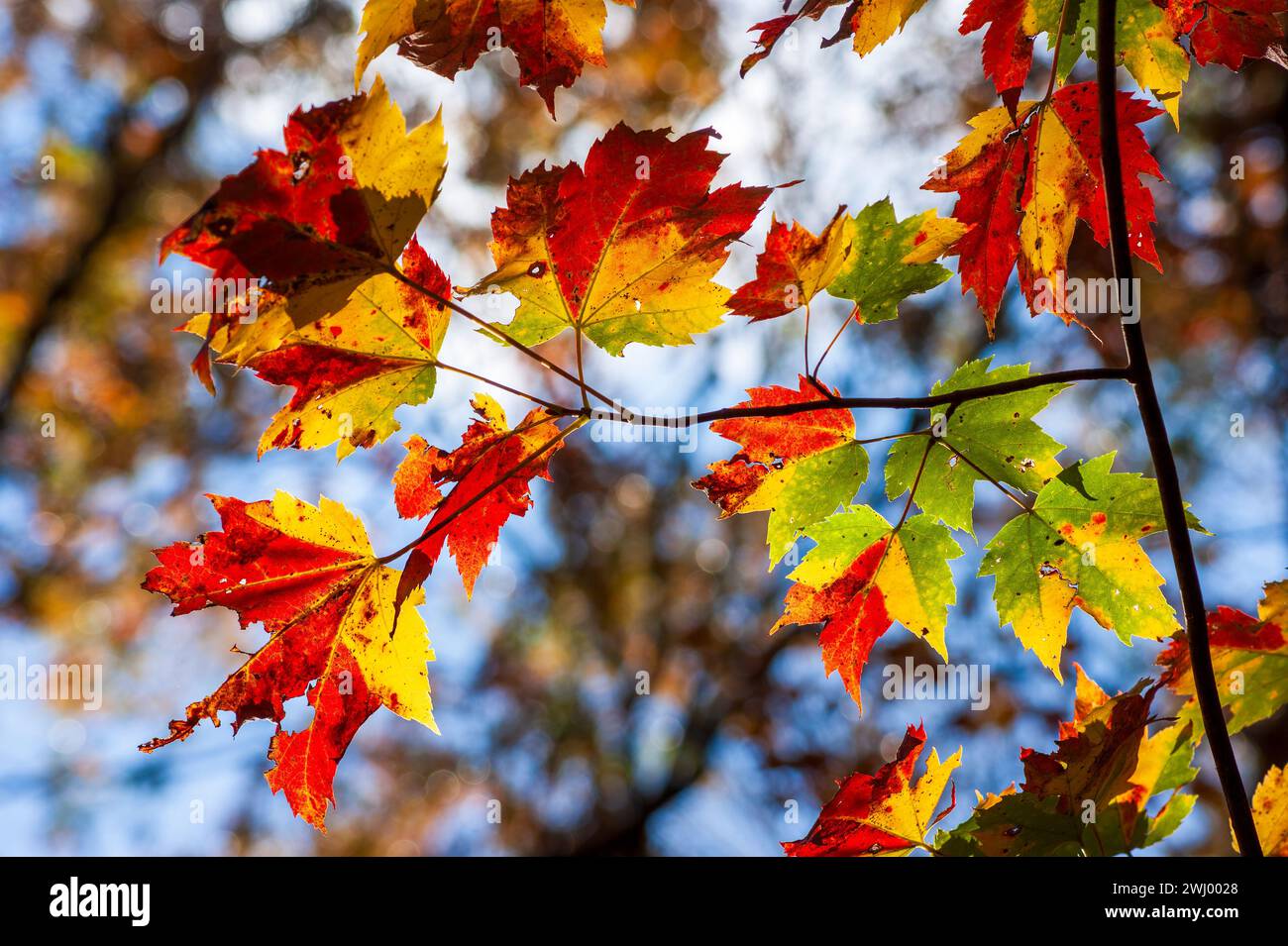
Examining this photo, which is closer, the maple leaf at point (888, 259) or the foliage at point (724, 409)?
the foliage at point (724, 409)

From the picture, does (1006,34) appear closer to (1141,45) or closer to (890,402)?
(1141,45)

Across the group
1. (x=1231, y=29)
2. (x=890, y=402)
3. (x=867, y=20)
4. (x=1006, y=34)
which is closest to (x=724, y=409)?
(x=890, y=402)

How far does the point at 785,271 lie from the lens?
0.73 meters

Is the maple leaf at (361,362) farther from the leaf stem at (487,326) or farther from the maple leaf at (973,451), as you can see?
the maple leaf at (973,451)

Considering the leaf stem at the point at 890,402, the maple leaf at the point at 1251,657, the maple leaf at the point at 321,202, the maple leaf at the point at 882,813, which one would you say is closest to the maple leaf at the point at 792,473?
the leaf stem at the point at 890,402

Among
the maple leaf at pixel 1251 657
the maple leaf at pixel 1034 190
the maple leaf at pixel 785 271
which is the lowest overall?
the maple leaf at pixel 1251 657

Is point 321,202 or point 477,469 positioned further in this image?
point 477,469

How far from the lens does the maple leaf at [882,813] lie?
781mm

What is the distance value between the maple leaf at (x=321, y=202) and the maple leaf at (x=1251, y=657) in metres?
0.87

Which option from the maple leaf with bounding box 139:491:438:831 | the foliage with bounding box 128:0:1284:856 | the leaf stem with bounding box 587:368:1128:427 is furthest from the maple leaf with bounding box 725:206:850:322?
the maple leaf with bounding box 139:491:438:831

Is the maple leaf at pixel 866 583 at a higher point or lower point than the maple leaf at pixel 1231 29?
lower

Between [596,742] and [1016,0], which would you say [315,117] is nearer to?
[1016,0]

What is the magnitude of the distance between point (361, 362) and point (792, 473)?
388 millimetres

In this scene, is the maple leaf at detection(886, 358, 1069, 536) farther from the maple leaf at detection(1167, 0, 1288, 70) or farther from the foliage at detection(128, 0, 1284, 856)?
the maple leaf at detection(1167, 0, 1288, 70)
